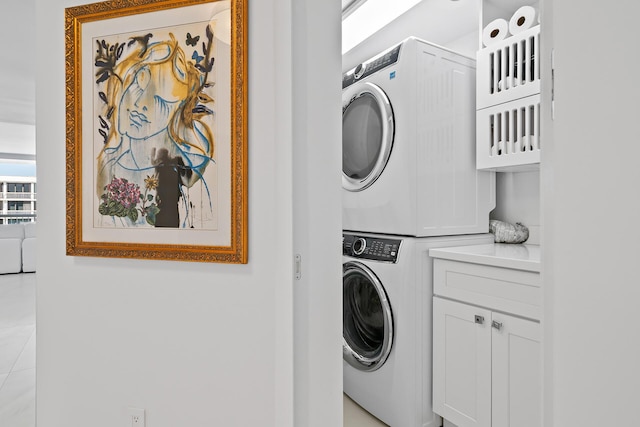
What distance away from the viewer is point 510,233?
226 centimetres

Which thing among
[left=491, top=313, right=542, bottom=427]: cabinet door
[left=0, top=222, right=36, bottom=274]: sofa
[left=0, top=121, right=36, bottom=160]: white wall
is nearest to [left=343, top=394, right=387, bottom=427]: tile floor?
[left=491, top=313, right=542, bottom=427]: cabinet door

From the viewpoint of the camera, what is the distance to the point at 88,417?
4.93ft

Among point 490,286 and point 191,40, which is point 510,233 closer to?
point 490,286

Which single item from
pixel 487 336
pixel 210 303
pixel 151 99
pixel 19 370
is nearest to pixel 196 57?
pixel 151 99

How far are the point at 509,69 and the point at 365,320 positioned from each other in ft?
5.05

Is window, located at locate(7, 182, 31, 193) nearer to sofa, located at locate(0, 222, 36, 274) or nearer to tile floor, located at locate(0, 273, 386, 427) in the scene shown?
sofa, located at locate(0, 222, 36, 274)

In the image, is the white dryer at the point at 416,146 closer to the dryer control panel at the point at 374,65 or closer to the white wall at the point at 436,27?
the dryer control panel at the point at 374,65

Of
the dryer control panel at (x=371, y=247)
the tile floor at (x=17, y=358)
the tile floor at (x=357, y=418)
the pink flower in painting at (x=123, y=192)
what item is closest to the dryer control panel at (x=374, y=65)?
the dryer control panel at (x=371, y=247)

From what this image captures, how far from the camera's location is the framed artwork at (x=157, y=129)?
4.32ft

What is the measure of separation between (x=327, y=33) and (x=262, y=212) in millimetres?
627

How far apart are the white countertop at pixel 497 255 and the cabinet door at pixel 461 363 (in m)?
0.22

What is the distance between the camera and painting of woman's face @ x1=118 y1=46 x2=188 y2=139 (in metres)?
1.37

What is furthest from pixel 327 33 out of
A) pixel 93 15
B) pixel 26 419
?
pixel 26 419

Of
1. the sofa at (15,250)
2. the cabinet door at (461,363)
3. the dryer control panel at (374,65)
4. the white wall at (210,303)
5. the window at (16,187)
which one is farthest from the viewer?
the window at (16,187)
